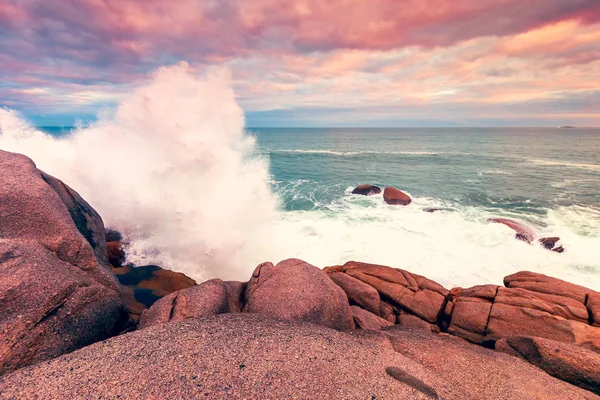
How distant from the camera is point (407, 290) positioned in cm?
1066

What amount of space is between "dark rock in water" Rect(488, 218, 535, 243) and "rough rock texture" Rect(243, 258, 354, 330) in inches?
635

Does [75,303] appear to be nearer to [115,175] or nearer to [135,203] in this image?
[135,203]

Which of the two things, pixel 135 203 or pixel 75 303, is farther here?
pixel 135 203

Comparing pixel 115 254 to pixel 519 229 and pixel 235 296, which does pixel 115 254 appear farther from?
pixel 519 229

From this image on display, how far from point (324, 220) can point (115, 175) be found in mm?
15182

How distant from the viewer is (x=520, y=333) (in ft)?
26.9

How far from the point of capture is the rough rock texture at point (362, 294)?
1020 cm

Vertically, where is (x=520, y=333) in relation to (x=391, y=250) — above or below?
above

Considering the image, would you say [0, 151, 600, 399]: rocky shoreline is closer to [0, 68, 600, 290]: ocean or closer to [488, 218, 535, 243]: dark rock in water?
[0, 68, 600, 290]: ocean

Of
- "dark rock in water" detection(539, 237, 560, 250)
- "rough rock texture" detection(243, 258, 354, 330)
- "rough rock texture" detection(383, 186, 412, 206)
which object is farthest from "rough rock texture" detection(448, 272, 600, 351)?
"rough rock texture" detection(383, 186, 412, 206)

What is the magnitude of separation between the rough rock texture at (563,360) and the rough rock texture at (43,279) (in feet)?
35.4

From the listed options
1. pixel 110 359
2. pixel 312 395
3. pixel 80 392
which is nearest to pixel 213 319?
pixel 110 359

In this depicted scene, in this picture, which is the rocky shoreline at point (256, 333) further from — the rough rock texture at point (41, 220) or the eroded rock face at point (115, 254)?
the eroded rock face at point (115, 254)

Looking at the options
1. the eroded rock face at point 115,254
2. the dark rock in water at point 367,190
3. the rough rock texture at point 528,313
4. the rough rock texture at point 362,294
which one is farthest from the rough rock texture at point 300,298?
the dark rock in water at point 367,190
